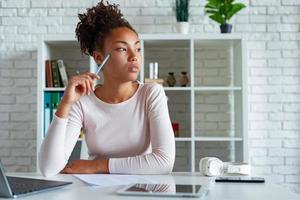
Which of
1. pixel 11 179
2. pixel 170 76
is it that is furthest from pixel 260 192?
pixel 170 76

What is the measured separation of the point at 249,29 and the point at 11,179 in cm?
262

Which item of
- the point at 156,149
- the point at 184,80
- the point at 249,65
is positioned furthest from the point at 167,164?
the point at 249,65

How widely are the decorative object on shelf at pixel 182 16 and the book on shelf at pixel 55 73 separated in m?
0.90

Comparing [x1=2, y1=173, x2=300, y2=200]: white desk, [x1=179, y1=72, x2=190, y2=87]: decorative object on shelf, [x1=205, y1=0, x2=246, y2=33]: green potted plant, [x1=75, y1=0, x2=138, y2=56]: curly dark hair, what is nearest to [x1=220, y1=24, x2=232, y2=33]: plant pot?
[x1=205, y1=0, x2=246, y2=33]: green potted plant

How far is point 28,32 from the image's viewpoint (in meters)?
3.48

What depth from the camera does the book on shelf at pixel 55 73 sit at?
316cm

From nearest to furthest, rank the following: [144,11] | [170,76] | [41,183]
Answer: [41,183] → [170,76] → [144,11]

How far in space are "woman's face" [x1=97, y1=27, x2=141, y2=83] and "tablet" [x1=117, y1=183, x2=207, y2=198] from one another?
0.78 m

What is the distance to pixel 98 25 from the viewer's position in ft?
6.21

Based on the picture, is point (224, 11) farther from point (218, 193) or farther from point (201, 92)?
point (218, 193)

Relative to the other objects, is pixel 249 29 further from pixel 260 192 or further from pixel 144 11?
pixel 260 192

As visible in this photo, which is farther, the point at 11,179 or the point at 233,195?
the point at 11,179

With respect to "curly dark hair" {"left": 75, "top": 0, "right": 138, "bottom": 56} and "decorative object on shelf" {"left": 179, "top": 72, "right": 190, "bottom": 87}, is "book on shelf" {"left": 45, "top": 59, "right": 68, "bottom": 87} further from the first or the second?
"curly dark hair" {"left": 75, "top": 0, "right": 138, "bottom": 56}

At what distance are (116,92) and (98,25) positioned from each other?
30 centimetres
